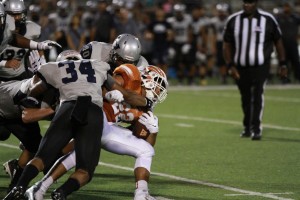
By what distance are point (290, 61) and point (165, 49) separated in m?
2.61

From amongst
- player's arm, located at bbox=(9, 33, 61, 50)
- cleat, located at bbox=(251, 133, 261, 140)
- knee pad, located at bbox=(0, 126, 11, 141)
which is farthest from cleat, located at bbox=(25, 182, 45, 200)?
cleat, located at bbox=(251, 133, 261, 140)

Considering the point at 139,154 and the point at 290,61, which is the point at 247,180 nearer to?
the point at 139,154

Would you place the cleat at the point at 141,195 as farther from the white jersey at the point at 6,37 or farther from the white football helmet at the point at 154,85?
the white jersey at the point at 6,37

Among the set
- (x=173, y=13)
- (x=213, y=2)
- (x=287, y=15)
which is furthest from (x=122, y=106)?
(x=213, y=2)

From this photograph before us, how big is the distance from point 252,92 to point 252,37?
663mm

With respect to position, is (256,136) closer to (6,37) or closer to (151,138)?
(151,138)

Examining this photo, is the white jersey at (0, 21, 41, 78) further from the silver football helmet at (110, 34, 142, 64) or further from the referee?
the referee

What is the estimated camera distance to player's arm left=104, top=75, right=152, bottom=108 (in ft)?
20.9

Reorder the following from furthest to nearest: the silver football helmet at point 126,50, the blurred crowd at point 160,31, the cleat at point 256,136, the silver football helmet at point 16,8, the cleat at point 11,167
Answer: the blurred crowd at point 160,31 < the cleat at point 256,136 < the silver football helmet at point 16,8 < the cleat at point 11,167 < the silver football helmet at point 126,50

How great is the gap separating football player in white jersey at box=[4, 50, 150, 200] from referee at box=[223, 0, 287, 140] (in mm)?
4672

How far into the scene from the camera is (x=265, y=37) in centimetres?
1104

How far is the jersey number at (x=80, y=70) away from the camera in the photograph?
6199mm

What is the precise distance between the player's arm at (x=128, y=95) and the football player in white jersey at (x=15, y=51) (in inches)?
60.1

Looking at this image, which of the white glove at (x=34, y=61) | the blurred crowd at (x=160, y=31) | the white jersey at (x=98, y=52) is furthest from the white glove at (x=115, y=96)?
the blurred crowd at (x=160, y=31)
